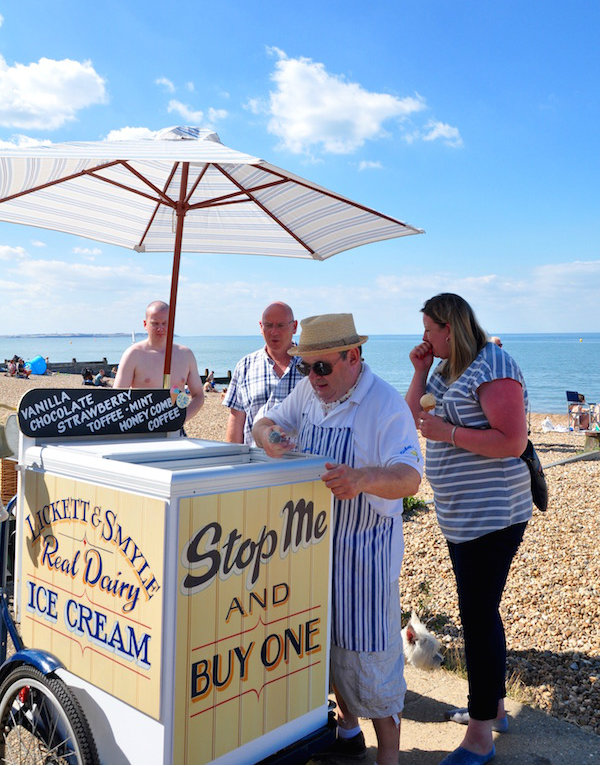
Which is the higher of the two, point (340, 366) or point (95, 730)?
point (340, 366)

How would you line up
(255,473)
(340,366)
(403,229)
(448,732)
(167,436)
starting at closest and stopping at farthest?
(255,473) < (340,366) < (167,436) < (448,732) < (403,229)

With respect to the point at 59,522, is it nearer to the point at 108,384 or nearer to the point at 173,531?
the point at 173,531

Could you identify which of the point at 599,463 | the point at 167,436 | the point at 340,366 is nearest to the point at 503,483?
the point at 340,366

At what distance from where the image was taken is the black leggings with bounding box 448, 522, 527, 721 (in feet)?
9.13

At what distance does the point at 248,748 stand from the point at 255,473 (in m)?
0.86

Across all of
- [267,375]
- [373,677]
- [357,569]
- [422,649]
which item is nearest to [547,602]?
[422,649]

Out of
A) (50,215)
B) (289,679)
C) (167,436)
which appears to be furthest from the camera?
(50,215)

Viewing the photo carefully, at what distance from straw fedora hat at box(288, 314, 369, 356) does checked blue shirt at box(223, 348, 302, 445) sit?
1.46 m

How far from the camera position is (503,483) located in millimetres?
2822

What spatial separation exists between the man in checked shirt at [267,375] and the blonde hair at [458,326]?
128 cm

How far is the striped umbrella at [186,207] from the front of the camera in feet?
13.4

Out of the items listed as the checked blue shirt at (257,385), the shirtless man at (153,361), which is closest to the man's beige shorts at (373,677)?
the checked blue shirt at (257,385)

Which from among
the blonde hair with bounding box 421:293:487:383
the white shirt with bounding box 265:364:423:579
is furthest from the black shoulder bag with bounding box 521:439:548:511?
the white shirt with bounding box 265:364:423:579

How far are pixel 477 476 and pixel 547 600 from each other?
2583 millimetres
